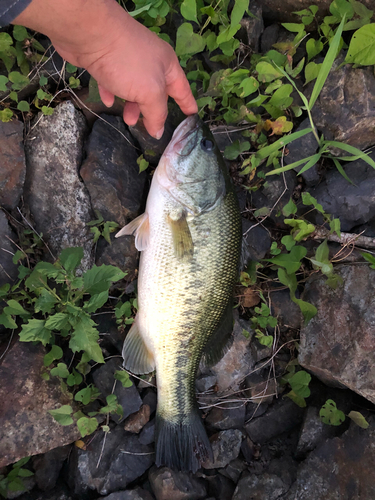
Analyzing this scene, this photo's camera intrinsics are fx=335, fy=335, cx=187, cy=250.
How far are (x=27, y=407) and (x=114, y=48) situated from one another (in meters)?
2.56

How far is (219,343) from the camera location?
2824 millimetres

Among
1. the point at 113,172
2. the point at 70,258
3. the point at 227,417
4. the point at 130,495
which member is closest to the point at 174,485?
the point at 130,495

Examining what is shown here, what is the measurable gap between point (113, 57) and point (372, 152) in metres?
2.30

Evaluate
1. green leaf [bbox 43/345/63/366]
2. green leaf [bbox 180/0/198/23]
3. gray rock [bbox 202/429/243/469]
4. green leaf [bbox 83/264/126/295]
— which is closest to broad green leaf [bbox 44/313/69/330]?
green leaf [bbox 83/264/126/295]

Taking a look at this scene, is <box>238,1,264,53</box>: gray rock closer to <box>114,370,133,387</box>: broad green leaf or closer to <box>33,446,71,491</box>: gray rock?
<box>114,370,133,387</box>: broad green leaf

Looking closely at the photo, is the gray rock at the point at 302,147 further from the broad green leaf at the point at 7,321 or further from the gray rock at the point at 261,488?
the gray rock at the point at 261,488

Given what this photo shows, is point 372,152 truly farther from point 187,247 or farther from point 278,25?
point 187,247

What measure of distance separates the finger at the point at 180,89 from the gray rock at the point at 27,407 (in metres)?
2.21

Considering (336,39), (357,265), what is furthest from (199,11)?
(357,265)

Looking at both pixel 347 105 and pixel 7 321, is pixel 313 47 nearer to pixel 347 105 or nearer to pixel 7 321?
pixel 347 105

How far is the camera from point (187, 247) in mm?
2477

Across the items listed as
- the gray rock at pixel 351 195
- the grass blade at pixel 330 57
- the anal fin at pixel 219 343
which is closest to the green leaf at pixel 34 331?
the anal fin at pixel 219 343

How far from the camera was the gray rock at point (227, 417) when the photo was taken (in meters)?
2.98

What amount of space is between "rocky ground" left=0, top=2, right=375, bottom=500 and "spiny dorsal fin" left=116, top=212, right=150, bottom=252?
188 millimetres
